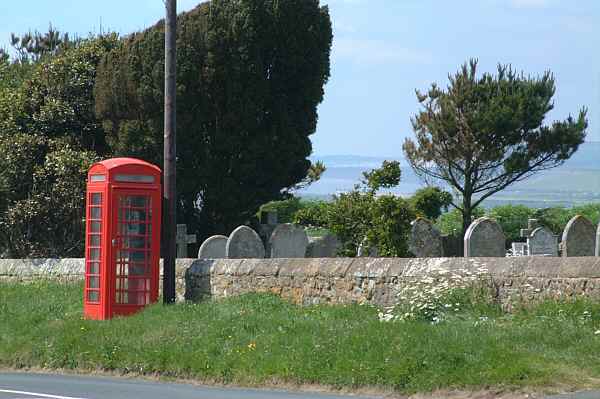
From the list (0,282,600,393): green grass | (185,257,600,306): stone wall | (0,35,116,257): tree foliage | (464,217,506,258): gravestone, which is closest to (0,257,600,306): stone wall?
(185,257,600,306): stone wall

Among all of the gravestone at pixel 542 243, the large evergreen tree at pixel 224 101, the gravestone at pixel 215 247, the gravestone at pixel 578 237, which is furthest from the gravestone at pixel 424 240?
the large evergreen tree at pixel 224 101

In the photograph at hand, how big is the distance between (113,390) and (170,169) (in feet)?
20.9

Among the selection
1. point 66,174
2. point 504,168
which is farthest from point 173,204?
point 504,168

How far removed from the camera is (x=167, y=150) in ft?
67.4

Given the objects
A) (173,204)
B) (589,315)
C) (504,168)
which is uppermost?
(504,168)

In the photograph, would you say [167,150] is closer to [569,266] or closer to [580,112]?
[569,266]

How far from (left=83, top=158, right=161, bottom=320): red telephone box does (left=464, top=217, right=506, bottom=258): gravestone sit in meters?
5.81

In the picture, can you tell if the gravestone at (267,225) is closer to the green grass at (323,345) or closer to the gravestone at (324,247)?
the gravestone at (324,247)

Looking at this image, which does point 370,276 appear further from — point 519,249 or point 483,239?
point 519,249

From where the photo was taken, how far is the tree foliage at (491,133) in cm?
5538

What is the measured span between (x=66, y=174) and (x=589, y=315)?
20827 mm

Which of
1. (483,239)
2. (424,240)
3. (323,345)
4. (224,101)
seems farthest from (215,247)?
(323,345)

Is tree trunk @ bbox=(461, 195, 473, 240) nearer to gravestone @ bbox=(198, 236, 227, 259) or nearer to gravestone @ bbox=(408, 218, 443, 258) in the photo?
gravestone @ bbox=(408, 218, 443, 258)

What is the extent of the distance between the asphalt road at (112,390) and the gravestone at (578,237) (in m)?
8.40
